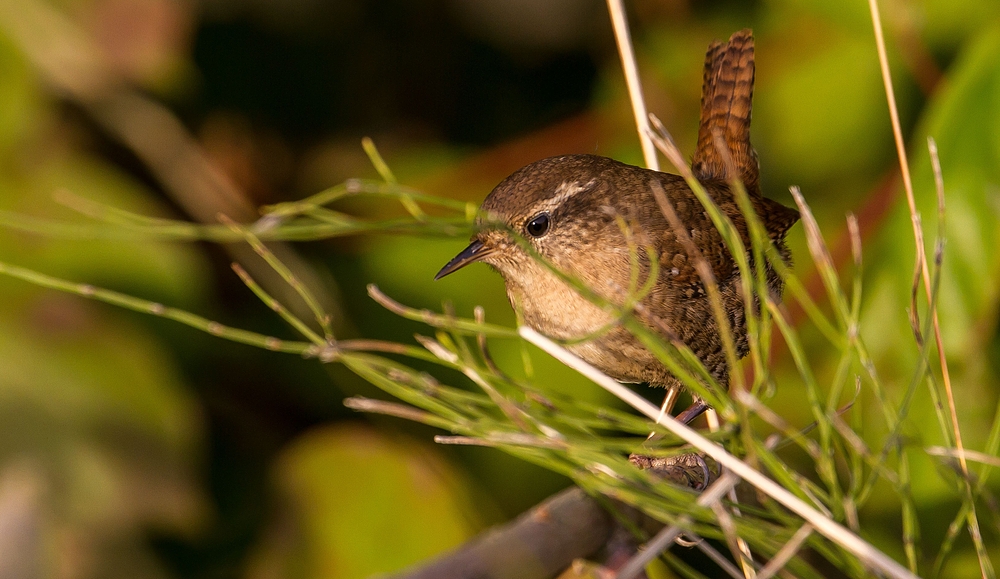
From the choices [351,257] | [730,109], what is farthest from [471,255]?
[351,257]

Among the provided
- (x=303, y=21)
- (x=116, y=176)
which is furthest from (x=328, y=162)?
(x=116, y=176)

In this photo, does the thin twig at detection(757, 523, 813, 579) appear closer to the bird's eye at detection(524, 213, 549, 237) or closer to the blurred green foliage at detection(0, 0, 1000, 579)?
the bird's eye at detection(524, 213, 549, 237)

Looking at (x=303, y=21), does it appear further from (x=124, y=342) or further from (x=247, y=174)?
(x=124, y=342)

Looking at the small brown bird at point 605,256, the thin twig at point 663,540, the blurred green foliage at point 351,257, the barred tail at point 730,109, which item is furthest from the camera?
the blurred green foliage at point 351,257

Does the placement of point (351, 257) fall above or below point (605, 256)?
above

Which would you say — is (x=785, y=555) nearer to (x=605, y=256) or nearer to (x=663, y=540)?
(x=663, y=540)

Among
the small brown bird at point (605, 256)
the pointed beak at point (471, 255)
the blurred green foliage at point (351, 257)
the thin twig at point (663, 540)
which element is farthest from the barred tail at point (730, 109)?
the thin twig at point (663, 540)

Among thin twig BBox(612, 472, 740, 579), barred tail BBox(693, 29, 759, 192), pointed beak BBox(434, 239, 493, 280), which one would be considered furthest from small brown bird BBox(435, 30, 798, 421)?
thin twig BBox(612, 472, 740, 579)

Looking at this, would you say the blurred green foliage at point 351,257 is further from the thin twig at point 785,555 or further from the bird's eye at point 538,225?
the thin twig at point 785,555
